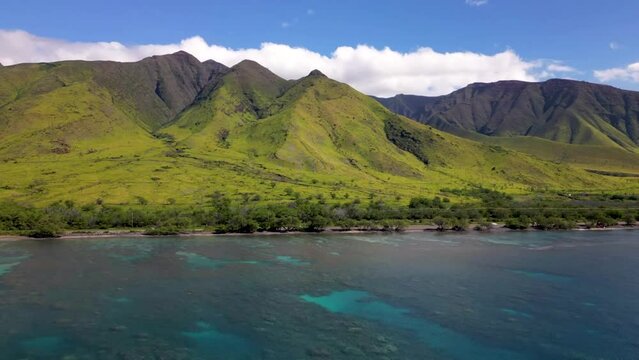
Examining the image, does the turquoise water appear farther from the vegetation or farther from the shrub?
the vegetation

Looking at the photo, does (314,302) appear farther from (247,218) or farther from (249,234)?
(247,218)

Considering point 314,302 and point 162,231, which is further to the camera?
point 162,231

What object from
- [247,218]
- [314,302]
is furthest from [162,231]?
[314,302]

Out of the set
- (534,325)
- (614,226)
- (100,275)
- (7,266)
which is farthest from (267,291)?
(614,226)

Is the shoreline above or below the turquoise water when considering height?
above

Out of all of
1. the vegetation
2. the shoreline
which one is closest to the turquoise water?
the shoreline

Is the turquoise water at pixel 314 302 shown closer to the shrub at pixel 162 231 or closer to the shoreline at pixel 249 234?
the shoreline at pixel 249 234

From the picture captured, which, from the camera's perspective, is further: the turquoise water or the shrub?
the shrub

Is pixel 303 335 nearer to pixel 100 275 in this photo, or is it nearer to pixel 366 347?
pixel 366 347

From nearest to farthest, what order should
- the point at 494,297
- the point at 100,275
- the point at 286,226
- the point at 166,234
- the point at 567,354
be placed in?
the point at 567,354, the point at 494,297, the point at 100,275, the point at 166,234, the point at 286,226
